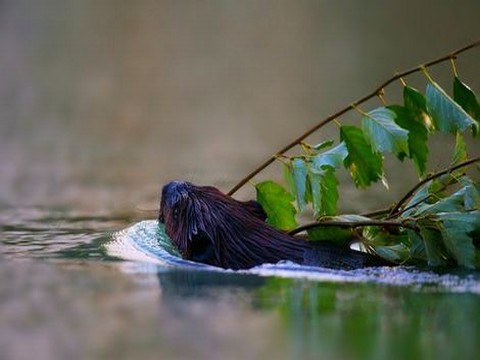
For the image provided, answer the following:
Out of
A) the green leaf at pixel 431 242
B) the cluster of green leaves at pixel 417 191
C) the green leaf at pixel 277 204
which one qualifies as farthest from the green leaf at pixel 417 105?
the green leaf at pixel 277 204

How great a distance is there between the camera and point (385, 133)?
5.16 metres

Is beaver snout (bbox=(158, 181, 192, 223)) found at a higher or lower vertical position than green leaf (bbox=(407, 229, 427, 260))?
higher

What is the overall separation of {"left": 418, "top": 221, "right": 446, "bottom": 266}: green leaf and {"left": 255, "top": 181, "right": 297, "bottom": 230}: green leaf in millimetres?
726

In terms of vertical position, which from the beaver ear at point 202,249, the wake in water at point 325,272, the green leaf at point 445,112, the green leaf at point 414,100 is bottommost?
the wake in water at point 325,272

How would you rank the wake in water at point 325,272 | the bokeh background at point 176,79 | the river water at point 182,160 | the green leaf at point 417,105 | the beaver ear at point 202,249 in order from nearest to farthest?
the river water at point 182,160 → the wake in water at point 325,272 → the beaver ear at point 202,249 → the green leaf at point 417,105 → the bokeh background at point 176,79

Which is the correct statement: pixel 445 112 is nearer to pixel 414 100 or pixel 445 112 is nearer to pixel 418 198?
pixel 414 100

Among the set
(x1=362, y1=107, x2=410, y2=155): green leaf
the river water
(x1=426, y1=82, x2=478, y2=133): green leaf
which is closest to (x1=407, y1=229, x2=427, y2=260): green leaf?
the river water

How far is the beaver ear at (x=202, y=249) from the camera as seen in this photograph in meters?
5.25

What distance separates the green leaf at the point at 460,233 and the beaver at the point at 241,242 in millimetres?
361

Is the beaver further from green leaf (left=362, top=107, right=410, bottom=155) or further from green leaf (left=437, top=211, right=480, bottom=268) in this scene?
green leaf (left=362, top=107, right=410, bottom=155)

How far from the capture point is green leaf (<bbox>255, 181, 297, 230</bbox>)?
18.5 ft

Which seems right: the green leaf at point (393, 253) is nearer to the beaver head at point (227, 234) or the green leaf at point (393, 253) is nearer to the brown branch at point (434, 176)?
the brown branch at point (434, 176)

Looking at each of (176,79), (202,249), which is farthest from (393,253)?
(176,79)

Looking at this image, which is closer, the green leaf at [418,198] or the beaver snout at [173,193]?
the green leaf at [418,198]
